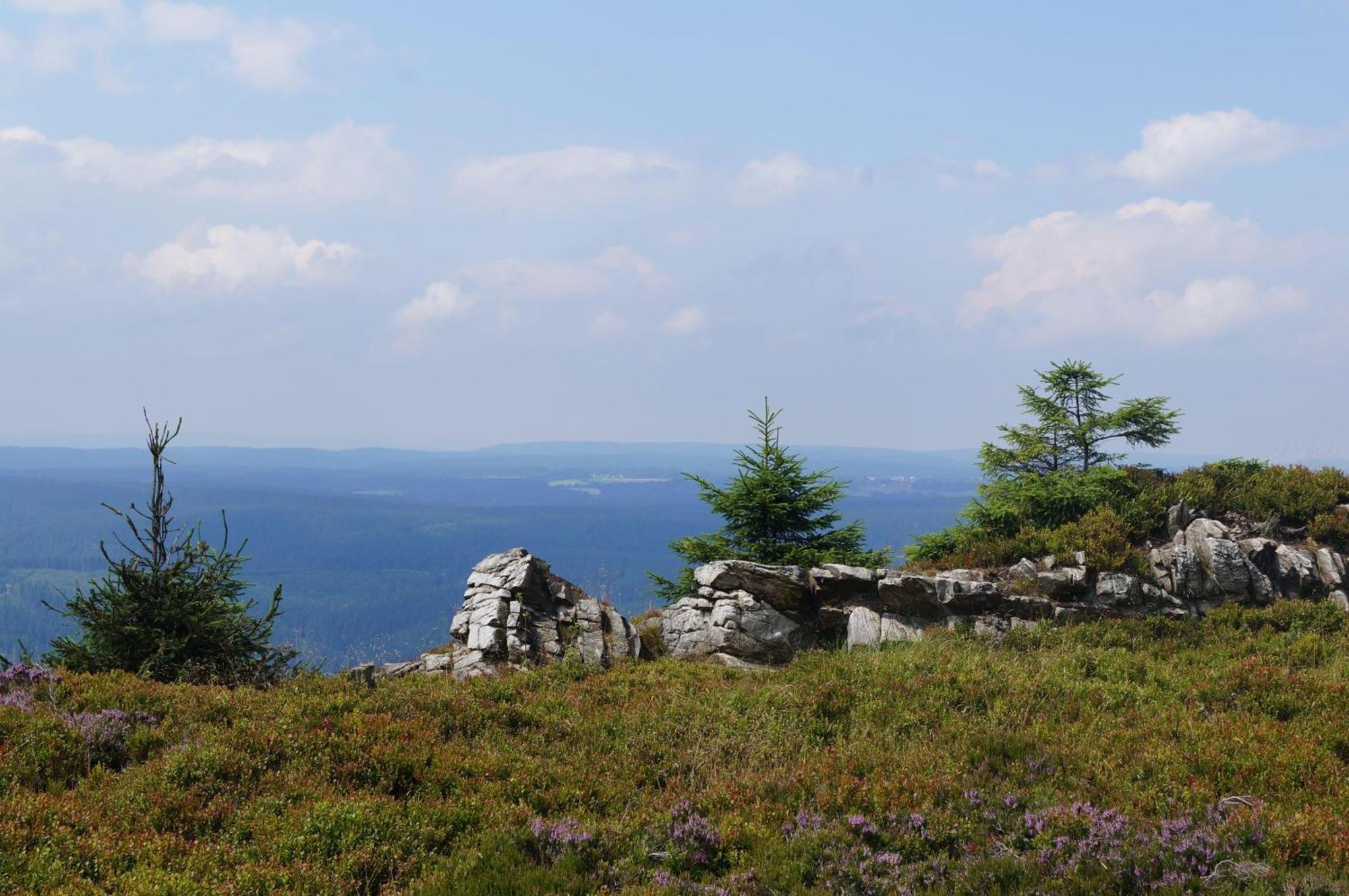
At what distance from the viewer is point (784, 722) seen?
11633 millimetres

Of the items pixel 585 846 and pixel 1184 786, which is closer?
pixel 585 846

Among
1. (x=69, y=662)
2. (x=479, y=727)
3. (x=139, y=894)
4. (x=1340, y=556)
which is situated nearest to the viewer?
(x=139, y=894)

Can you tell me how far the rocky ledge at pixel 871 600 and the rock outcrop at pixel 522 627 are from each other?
0.16ft

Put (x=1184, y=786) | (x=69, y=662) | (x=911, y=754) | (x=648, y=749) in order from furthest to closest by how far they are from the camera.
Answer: (x=69, y=662)
(x=648, y=749)
(x=911, y=754)
(x=1184, y=786)

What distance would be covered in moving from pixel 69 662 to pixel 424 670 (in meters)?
6.19

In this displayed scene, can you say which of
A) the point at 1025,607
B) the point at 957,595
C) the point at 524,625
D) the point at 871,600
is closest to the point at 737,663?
the point at 871,600

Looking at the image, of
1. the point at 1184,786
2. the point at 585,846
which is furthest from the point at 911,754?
the point at 585,846

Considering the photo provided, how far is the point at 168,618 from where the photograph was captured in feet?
45.4

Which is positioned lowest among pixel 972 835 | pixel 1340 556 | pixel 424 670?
pixel 424 670

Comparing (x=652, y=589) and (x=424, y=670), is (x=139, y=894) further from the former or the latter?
(x=652, y=589)

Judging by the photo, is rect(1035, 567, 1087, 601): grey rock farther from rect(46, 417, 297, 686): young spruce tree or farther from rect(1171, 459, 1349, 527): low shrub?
rect(46, 417, 297, 686): young spruce tree

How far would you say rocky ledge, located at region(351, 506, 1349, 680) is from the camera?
17969 millimetres

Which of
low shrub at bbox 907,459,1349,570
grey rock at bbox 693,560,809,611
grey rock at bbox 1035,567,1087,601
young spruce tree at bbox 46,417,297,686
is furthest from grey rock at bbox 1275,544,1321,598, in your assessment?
young spruce tree at bbox 46,417,297,686

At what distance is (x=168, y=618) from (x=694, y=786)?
1055cm
